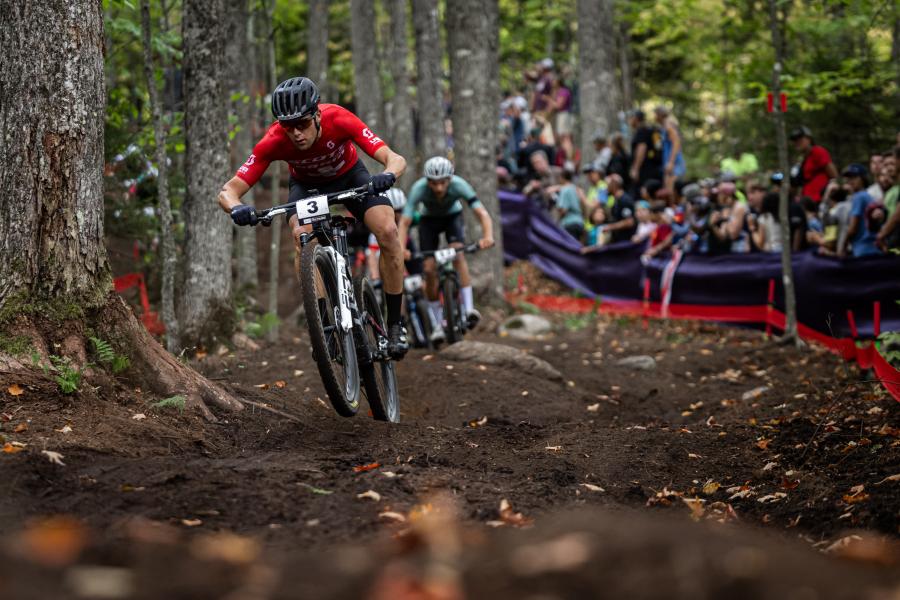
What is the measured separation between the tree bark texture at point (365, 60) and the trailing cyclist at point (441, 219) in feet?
22.2

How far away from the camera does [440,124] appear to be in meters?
16.5

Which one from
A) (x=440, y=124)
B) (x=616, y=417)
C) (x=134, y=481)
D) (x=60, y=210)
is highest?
(x=440, y=124)

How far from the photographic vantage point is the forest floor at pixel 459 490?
250cm

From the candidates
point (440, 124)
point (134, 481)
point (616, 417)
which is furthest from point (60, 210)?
point (440, 124)

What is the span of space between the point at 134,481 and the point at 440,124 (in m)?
12.5

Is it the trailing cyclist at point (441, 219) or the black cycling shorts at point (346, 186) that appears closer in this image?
the black cycling shorts at point (346, 186)

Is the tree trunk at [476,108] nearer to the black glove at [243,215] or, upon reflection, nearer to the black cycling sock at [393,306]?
the black cycling sock at [393,306]

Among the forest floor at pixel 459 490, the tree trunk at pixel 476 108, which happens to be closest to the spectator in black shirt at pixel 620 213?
the tree trunk at pixel 476 108

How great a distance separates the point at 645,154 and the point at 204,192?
10.4 m

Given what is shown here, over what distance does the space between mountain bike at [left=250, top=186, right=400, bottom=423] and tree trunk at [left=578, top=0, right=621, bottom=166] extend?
1477 centimetres

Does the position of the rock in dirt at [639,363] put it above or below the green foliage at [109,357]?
below

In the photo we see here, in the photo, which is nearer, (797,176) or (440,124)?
(797,176)

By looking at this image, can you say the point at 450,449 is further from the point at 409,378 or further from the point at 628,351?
the point at 628,351

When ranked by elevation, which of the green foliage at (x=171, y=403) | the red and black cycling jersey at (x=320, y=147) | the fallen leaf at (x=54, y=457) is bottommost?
the fallen leaf at (x=54, y=457)
